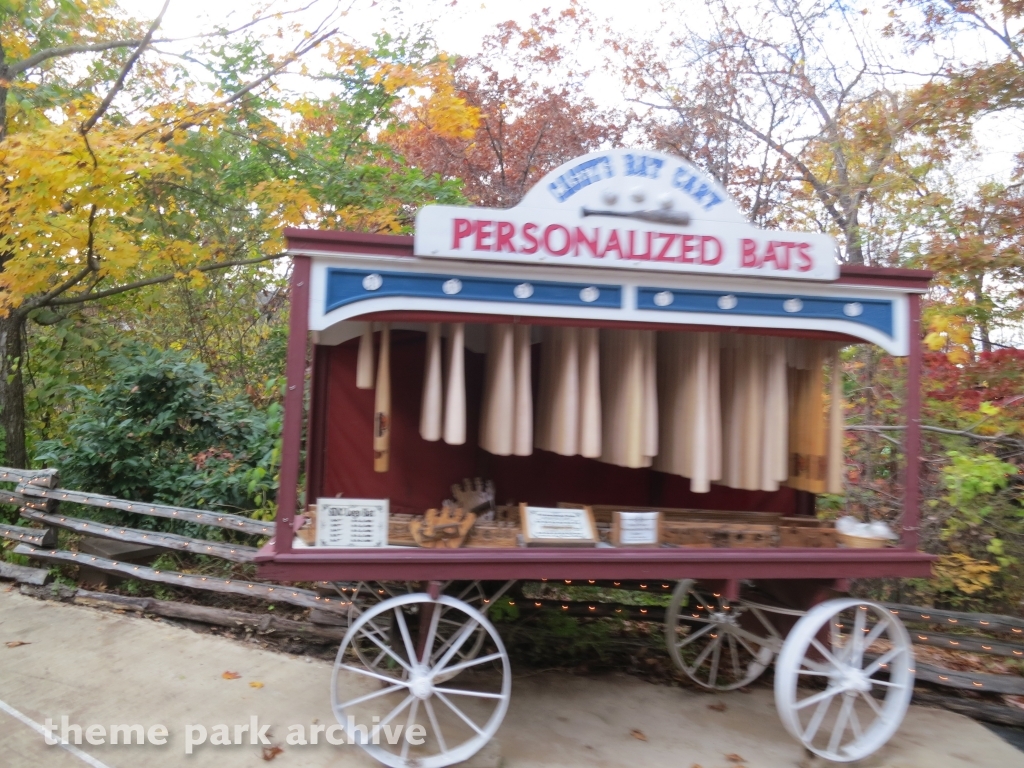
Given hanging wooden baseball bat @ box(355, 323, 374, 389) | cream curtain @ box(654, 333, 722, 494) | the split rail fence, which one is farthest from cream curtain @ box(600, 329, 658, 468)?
the split rail fence

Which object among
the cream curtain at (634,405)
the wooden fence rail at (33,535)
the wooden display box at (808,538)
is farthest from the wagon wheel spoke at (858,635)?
the wooden fence rail at (33,535)

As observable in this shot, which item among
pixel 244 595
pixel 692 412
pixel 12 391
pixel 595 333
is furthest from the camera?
pixel 12 391

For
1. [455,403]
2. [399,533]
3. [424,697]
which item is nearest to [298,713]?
[424,697]

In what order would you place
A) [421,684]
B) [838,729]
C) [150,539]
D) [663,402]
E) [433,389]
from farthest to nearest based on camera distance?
[150,539]
[663,402]
[433,389]
[838,729]
[421,684]

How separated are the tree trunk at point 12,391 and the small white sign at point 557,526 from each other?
673 centimetres

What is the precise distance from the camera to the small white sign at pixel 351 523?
145 inches

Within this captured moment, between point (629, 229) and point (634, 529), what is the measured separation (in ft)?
5.25

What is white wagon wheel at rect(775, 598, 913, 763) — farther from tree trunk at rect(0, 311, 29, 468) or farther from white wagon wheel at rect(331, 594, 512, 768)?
tree trunk at rect(0, 311, 29, 468)

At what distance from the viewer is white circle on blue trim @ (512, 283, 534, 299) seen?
369cm

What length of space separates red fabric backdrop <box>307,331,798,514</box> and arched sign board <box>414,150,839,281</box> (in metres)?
1.39

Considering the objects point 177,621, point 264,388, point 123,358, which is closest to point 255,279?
point 264,388

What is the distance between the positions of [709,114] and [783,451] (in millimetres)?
8438

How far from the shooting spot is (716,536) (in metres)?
4.12

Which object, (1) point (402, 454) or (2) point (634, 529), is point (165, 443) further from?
(2) point (634, 529)
